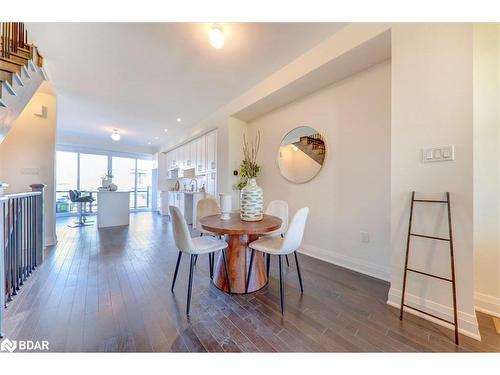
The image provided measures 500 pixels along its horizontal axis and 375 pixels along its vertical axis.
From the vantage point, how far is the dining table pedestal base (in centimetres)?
186

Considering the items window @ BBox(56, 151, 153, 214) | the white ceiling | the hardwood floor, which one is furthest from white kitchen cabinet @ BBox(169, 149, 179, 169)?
the hardwood floor

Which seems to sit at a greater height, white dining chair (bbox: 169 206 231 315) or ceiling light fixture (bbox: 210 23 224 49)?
ceiling light fixture (bbox: 210 23 224 49)

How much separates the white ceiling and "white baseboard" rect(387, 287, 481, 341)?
2.60 m

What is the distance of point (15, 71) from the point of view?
Result: 2047mm

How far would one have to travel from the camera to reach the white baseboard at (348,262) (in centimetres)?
215

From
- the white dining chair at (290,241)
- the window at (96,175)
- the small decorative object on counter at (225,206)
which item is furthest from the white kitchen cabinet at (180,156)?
the white dining chair at (290,241)

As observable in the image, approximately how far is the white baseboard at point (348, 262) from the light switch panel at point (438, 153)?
1.27m

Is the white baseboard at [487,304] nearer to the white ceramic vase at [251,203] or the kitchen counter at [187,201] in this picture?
the white ceramic vase at [251,203]

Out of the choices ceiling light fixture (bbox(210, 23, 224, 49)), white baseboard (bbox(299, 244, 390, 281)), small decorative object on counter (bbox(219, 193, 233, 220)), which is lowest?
white baseboard (bbox(299, 244, 390, 281))

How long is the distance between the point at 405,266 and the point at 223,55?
9.35 feet

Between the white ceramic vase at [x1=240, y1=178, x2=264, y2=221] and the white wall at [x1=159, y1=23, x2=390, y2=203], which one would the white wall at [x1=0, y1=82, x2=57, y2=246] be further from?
the white ceramic vase at [x1=240, y1=178, x2=264, y2=221]

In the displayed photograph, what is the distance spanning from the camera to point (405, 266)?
1573 millimetres

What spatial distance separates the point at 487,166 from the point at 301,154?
1861 mm
